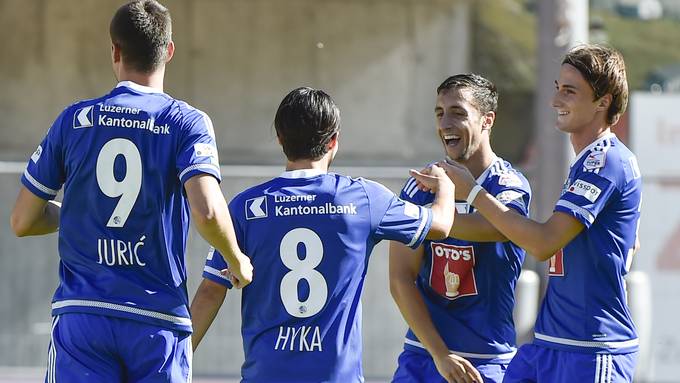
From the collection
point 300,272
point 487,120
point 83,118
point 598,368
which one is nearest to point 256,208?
point 300,272

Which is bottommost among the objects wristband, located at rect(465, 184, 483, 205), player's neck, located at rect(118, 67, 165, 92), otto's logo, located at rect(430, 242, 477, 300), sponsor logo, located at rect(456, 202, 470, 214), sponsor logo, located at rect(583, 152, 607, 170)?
otto's logo, located at rect(430, 242, 477, 300)

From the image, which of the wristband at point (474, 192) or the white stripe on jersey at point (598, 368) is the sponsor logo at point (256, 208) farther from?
the white stripe on jersey at point (598, 368)

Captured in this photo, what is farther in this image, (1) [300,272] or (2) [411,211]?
(2) [411,211]

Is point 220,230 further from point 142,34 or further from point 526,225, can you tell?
point 526,225

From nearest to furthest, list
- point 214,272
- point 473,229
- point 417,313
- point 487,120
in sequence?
point 214,272, point 473,229, point 417,313, point 487,120

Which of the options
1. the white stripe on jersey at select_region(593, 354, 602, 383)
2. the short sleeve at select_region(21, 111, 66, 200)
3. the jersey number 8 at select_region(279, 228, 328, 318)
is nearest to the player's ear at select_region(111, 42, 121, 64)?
the short sleeve at select_region(21, 111, 66, 200)

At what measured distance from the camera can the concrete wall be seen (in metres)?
16.4

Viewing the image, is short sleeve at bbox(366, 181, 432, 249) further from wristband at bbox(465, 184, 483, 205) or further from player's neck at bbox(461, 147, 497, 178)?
player's neck at bbox(461, 147, 497, 178)

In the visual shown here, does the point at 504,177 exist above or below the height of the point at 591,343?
A: above

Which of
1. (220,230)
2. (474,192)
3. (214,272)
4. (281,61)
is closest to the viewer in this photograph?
(220,230)

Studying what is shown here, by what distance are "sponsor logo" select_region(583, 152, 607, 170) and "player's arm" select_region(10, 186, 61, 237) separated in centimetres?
219

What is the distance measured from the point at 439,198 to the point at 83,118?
146 centimetres

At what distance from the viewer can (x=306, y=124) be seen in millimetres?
4414

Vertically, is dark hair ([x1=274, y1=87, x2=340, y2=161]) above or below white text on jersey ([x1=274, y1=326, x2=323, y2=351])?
above
